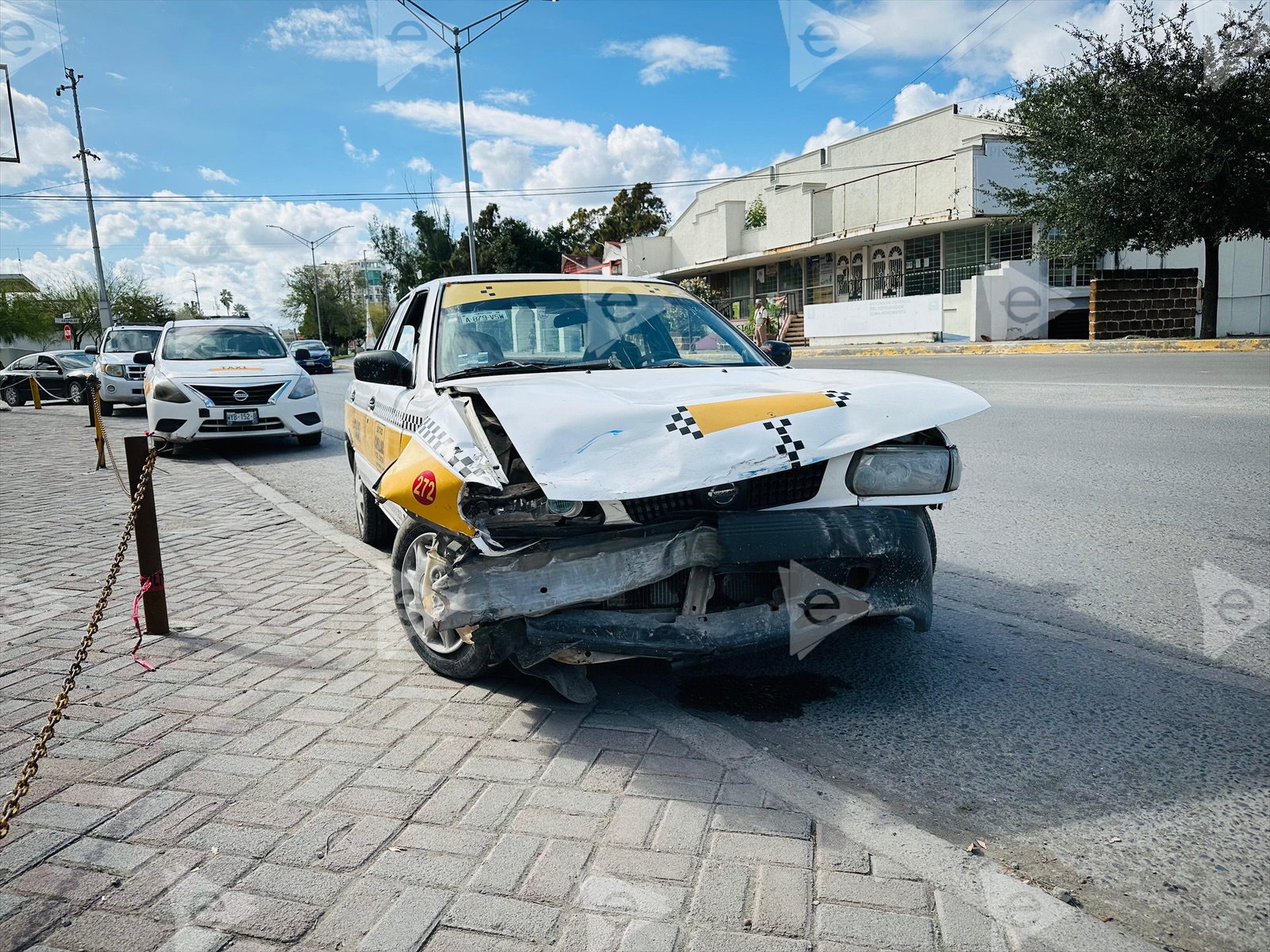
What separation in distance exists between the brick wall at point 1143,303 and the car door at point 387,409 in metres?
21.8

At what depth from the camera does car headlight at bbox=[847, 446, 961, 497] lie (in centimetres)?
327

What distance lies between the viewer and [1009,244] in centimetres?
→ 3158

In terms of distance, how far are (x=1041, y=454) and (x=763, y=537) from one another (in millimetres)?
6089

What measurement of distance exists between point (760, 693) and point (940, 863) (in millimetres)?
1186

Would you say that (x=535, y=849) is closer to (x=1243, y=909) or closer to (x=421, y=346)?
(x=1243, y=909)

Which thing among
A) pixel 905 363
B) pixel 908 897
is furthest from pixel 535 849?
pixel 905 363

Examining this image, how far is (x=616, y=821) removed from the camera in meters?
2.64

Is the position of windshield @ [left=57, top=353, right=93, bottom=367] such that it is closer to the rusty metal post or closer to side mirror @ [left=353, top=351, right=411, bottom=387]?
the rusty metal post

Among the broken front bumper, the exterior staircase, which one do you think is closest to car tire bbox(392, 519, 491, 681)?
the broken front bumper

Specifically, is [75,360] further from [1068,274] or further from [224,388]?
[1068,274]

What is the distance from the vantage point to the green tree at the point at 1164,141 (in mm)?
20453

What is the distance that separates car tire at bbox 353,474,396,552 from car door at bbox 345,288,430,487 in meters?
0.19

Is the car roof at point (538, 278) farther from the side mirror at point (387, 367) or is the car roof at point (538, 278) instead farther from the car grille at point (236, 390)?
the car grille at point (236, 390)

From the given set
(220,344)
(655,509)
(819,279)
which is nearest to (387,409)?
(655,509)
